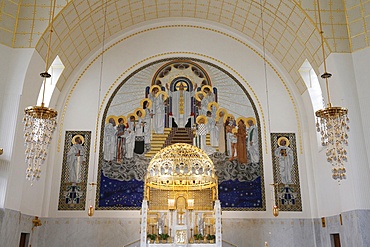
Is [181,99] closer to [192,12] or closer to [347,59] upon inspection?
[192,12]

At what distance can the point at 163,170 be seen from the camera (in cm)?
1270

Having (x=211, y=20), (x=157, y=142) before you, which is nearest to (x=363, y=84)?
(x=211, y=20)

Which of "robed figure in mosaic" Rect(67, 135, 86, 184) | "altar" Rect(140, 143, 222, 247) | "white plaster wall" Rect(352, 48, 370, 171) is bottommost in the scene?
"altar" Rect(140, 143, 222, 247)

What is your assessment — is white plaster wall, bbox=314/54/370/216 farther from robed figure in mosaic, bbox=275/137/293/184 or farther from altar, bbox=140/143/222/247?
altar, bbox=140/143/222/247

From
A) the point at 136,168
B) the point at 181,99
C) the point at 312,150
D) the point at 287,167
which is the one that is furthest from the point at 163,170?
the point at 312,150

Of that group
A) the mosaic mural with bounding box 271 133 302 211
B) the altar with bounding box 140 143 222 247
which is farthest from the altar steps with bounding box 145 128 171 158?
the mosaic mural with bounding box 271 133 302 211

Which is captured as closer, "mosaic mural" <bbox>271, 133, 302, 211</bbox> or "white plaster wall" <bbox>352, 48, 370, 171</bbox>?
"white plaster wall" <bbox>352, 48, 370, 171</bbox>

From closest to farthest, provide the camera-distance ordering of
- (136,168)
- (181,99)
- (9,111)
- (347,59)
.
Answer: (9,111)
(347,59)
(136,168)
(181,99)

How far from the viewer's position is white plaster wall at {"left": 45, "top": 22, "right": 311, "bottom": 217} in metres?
13.9

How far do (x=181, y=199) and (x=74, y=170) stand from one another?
386 centimetres

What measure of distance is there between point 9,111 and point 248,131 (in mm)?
7969

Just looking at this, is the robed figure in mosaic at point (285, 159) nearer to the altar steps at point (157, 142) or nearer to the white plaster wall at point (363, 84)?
the white plaster wall at point (363, 84)

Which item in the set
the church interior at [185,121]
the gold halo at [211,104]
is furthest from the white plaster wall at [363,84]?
the gold halo at [211,104]

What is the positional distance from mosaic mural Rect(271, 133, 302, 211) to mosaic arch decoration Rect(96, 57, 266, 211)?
1.83ft
